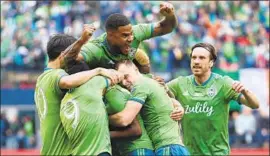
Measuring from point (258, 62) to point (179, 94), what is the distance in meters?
13.1

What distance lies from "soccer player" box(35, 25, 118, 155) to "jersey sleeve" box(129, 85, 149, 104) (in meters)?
0.30

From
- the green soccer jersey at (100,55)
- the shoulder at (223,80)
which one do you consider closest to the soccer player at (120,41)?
the green soccer jersey at (100,55)

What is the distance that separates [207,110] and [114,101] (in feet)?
6.85

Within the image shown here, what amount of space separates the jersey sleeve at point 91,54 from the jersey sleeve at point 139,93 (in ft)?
2.35

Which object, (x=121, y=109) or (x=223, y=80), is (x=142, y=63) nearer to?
(x=121, y=109)

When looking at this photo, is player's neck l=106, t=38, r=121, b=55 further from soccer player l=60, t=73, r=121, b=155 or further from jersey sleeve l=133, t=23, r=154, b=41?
soccer player l=60, t=73, r=121, b=155

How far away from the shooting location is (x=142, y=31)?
952cm

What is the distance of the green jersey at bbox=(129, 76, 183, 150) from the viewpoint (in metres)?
8.59

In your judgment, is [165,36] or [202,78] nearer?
[202,78]

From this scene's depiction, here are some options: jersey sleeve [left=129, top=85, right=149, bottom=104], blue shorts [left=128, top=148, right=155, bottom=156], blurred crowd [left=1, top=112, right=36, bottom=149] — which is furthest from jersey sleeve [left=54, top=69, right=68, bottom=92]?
blurred crowd [left=1, top=112, right=36, bottom=149]

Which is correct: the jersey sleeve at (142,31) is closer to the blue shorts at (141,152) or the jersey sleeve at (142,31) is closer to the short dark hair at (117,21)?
the short dark hair at (117,21)

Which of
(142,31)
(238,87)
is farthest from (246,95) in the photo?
(142,31)

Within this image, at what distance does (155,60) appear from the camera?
22359mm

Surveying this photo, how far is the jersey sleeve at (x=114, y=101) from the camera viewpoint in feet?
27.9
